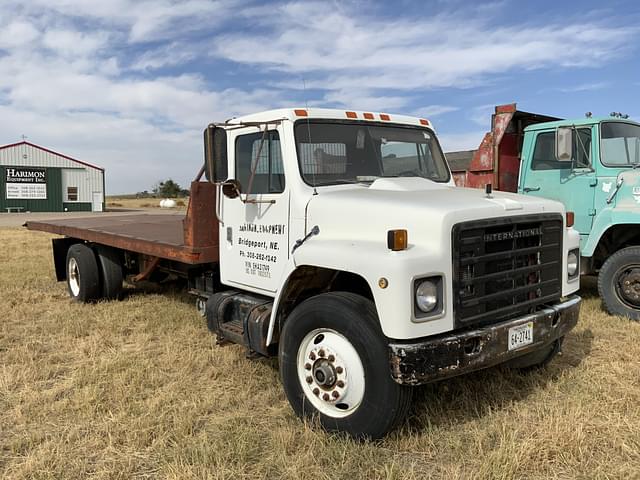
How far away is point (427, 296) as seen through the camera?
10.1 feet

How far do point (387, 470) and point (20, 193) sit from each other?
40.5 metres

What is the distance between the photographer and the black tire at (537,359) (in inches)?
173

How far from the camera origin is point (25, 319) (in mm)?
6711

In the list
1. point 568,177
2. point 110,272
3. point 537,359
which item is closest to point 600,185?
point 568,177

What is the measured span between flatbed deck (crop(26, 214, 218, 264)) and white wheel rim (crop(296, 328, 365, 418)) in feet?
5.78

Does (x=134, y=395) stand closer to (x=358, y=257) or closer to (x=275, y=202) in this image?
(x=275, y=202)

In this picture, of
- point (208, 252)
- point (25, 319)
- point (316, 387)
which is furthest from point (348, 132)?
point (25, 319)

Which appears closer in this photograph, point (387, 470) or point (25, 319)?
point (387, 470)

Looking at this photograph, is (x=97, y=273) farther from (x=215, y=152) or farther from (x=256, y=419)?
(x=256, y=419)

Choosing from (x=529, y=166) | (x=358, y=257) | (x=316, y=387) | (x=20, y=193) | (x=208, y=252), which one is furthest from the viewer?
(x=20, y=193)

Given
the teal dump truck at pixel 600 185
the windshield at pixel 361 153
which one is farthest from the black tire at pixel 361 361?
the teal dump truck at pixel 600 185

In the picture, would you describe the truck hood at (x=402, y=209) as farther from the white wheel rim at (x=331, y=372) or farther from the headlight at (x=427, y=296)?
the white wheel rim at (x=331, y=372)

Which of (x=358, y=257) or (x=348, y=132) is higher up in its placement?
(x=348, y=132)

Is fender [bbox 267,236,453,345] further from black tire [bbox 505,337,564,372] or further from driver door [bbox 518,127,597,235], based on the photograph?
driver door [bbox 518,127,597,235]
